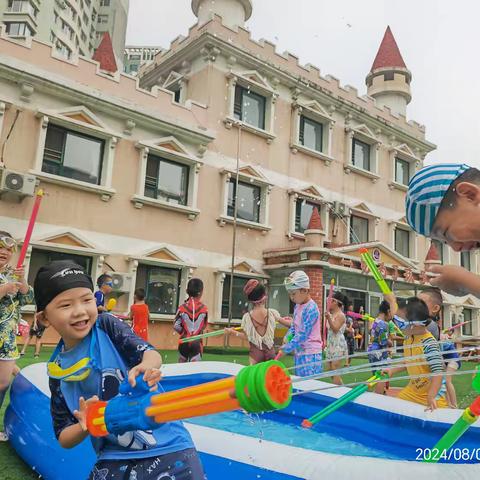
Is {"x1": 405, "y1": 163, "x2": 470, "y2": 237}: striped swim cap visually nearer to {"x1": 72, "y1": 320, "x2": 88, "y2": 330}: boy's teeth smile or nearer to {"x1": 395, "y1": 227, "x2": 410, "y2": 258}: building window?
{"x1": 72, "y1": 320, "x2": 88, "y2": 330}: boy's teeth smile

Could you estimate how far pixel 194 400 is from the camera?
1.27 metres

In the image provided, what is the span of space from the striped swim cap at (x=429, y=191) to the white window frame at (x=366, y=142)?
19.0 metres

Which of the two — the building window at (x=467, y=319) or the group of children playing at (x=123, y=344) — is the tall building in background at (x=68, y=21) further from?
the group of children playing at (x=123, y=344)

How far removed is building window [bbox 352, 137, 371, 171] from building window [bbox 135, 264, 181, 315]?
10.7 m

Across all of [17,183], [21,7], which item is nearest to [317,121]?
[17,183]

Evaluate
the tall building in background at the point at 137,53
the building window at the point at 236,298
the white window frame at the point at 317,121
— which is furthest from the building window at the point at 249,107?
the tall building in background at the point at 137,53

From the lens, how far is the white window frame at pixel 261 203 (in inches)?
638

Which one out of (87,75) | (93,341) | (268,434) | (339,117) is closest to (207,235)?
(87,75)

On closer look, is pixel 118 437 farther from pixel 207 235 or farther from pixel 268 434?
pixel 207 235

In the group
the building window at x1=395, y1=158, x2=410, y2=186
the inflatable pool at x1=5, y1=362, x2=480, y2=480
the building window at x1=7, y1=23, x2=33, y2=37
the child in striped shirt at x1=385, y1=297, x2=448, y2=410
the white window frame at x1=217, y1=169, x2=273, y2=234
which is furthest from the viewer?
the building window at x1=7, y1=23, x2=33, y2=37

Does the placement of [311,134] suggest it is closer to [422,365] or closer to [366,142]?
[366,142]

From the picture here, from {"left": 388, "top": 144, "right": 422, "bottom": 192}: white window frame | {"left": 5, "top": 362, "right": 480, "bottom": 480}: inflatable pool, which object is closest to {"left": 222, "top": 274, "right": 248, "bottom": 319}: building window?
{"left": 5, "top": 362, "right": 480, "bottom": 480}: inflatable pool

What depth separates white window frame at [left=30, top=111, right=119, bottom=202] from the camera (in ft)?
41.0

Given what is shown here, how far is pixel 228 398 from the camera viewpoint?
120cm
